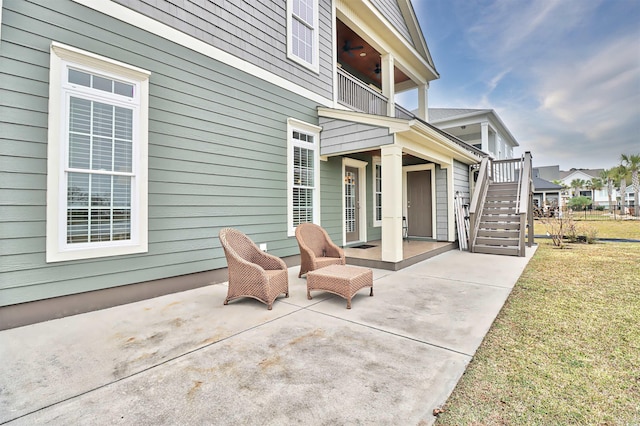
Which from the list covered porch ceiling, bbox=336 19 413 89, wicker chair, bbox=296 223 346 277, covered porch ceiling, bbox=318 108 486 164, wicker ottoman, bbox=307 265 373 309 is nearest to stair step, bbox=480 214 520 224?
covered porch ceiling, bbox=318 108 486 164

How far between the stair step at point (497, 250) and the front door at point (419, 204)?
4.77 feet

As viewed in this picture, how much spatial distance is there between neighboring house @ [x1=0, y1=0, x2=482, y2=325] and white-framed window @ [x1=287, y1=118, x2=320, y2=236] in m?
0.03

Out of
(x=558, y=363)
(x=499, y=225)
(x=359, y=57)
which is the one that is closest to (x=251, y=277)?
(x=558, y=363)

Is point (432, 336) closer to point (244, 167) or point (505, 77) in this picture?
point (244, 167)

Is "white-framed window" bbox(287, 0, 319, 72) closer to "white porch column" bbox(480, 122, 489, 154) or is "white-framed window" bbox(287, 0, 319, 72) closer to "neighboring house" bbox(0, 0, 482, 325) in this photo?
"neighboring house" bbox(0, 0, 482, 325)

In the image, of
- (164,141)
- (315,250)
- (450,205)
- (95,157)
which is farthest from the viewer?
(450,205)

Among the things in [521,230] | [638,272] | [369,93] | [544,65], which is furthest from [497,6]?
[638,272]

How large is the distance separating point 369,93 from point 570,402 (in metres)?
8.38

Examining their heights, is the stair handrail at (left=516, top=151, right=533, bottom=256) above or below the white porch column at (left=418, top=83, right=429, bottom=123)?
below

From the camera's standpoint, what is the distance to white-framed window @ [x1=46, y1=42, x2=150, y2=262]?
318 centimetres

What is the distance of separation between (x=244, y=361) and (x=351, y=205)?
5.92 metres

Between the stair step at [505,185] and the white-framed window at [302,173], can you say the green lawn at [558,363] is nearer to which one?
the white-framed window at [302,173]

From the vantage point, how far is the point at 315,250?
526 cm

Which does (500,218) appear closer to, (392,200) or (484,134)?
(392,200)
